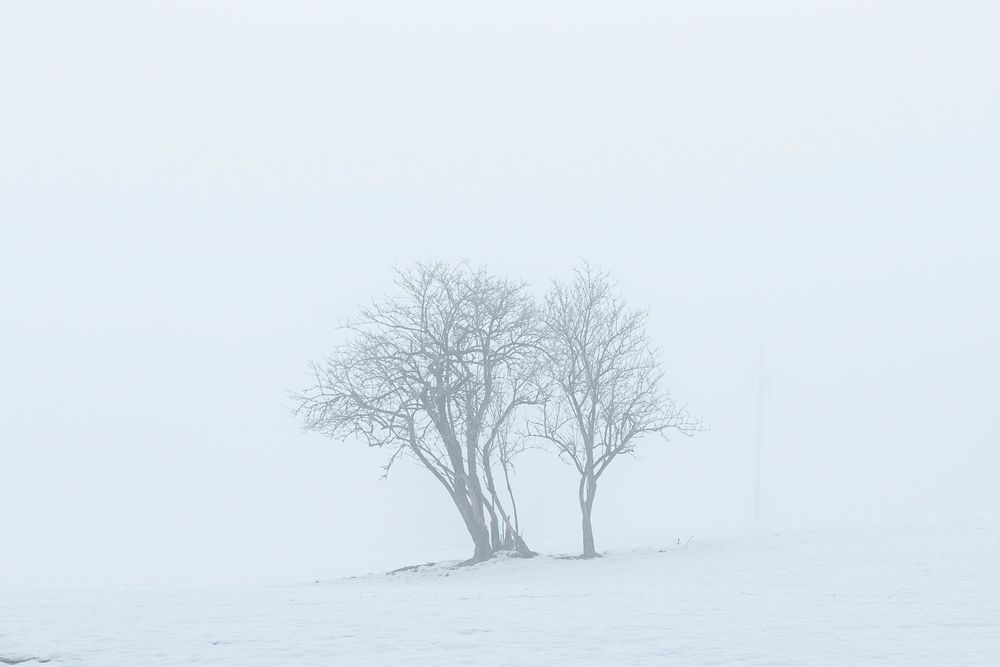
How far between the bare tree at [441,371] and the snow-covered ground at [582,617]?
4.46 metres

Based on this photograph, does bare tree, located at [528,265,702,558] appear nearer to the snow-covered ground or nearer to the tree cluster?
the tree cluster

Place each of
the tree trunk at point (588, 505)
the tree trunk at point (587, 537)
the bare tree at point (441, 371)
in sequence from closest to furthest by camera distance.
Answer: the bare tree at point (441, 371)
the tree trunk at point (588, 505)
the tree trunk at point (587, 537)

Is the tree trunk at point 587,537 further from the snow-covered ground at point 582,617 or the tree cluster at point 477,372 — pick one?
the snow-covered ground at point 582,617

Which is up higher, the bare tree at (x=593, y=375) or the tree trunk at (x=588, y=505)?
the bare tree at (x=593, y=375)

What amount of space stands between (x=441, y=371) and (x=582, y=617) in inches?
649

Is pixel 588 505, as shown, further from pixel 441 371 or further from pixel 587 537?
pixel 441 371

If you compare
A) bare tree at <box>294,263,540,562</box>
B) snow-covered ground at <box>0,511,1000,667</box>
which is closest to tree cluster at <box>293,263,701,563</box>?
bare tree at <box>294,263,540,562</box>

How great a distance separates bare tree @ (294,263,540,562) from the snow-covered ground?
4.46 meters

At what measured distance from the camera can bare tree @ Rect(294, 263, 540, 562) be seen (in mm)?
38375

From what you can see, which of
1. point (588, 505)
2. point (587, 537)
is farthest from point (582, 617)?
point (587, 537)

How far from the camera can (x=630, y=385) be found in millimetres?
40875

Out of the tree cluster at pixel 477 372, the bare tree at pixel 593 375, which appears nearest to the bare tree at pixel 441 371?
the tree cluster at pixel 477 372

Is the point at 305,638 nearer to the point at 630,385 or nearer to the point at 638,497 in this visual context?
the point at 630,385

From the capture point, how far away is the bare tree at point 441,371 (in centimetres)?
3838
